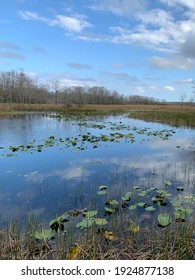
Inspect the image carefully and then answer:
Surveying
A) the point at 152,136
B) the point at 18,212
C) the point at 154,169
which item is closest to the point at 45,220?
the point at 18,212

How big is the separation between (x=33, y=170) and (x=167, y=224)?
5.35 metres

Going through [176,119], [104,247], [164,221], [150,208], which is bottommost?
[104,247]

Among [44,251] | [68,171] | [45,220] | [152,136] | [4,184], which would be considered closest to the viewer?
[44,251]

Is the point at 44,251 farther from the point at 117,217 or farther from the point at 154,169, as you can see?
the point at 154,169

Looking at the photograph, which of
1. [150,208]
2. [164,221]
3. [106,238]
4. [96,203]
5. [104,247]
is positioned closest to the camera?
[104,247]

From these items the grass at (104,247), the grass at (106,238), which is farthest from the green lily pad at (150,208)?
the grass at (104,247)

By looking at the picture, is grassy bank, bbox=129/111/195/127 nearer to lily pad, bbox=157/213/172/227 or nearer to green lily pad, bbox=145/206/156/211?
green lily pad, bbox=145/206/156/211

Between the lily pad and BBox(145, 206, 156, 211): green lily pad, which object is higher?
the lily pad

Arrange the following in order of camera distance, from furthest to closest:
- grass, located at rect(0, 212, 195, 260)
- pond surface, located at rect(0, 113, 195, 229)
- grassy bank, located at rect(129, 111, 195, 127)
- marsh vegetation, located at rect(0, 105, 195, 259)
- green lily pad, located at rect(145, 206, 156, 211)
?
grassy bank, located at rect(129, 111, 195, 127) < pond surface, located at rect(0, 113, 195, 229) < green lily pad, located at rect(145, 206, 156, 211) < marsh vegetation, located at rect(0, 105, 195, 259) < grass, located at rect(0, 212, 195, 260)

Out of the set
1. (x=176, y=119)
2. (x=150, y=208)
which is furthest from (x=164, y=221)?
(x=176, y=119)

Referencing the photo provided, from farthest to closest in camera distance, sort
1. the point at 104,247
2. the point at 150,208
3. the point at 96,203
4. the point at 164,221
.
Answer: the point at 96,203 < the point at 150,208 < the point at 164,221 < the point at 104,247

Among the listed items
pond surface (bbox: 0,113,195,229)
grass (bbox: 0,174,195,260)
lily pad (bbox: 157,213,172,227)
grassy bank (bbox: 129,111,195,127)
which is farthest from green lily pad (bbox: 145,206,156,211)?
grassy bank (bbox: 129,111,195,127)

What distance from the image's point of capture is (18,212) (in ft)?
16.2

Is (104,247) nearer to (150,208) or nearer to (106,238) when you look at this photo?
(106,238)
